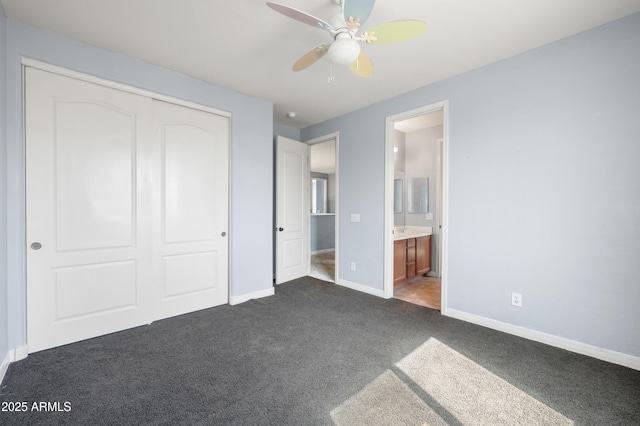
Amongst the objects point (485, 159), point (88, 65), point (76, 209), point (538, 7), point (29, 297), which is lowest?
point (29, 297)

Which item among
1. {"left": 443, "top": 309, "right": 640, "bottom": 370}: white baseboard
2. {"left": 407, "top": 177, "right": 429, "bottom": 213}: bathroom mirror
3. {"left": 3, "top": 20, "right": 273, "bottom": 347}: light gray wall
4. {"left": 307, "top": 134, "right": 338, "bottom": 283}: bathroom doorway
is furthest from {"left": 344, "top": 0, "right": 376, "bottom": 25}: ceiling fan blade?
{"left": 307, "top": 134, "right": 338, "bottom": 283}: bathroom doorway

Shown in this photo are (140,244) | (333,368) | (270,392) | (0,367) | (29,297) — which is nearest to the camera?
(270,392)

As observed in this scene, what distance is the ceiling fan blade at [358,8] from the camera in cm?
149

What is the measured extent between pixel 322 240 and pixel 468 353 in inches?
208

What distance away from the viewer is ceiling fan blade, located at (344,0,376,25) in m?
1.49

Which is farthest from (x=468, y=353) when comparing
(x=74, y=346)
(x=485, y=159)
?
(x=74, y=346)

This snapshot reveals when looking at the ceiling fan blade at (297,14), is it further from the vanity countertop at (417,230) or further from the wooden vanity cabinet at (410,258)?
the vanity countertop at (417,230)

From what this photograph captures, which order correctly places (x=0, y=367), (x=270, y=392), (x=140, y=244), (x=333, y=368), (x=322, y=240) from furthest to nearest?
(x=322, y=240), (x=140, y=244), (x=333, y=368), (x=0, y=367), (x=270, y=392)

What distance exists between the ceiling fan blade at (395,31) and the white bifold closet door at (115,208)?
213 cm

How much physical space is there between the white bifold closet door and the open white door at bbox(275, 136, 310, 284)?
1.02 meters

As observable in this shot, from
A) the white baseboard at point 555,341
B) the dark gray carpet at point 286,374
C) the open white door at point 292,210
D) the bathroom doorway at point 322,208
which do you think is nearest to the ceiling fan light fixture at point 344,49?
the dark gray carpet at point 286,374

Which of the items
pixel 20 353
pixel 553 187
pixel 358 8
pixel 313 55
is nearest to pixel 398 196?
pixel 553 187

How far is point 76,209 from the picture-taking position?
2.30 metres

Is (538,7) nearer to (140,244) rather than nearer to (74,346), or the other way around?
(140,244)
